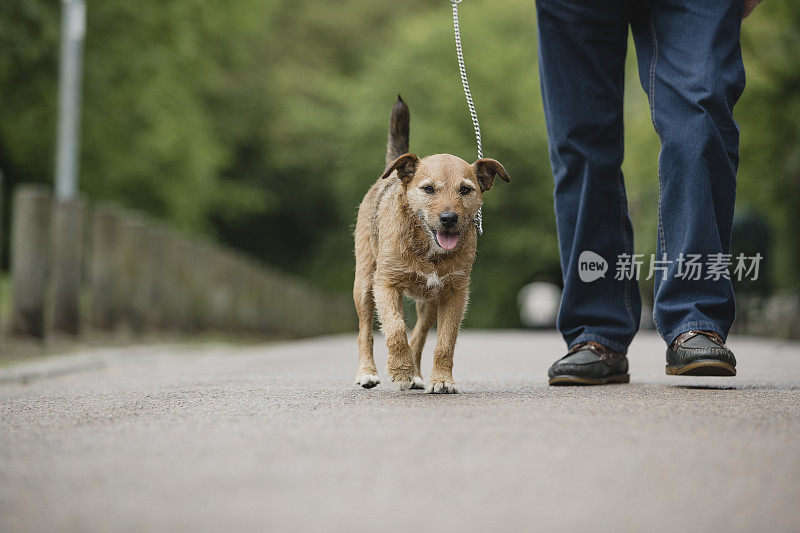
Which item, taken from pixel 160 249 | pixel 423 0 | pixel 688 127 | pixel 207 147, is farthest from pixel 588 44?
pixel 423 0

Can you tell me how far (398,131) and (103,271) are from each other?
760cm

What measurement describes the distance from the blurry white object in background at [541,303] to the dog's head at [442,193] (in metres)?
44.5

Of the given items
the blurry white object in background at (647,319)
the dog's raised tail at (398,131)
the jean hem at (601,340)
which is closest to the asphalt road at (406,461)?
the jean hem at (601,340)

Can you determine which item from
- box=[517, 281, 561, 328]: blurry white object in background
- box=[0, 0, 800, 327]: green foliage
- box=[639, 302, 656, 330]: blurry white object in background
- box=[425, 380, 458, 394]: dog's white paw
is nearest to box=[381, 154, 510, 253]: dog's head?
box=[425, 380, 458, 394]: dog's white paw

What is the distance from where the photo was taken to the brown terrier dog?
16.7 ft

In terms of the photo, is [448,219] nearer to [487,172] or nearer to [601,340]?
[487,172]

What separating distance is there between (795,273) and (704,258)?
88.8 ft

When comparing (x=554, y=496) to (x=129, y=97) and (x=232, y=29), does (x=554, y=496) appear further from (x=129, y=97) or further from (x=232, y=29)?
(x=232, y=29)

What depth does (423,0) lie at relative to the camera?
171ft

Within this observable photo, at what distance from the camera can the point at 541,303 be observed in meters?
51.0

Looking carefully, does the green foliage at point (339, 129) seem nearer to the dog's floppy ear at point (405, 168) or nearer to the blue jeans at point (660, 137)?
the blue jeans at point (660, 137)

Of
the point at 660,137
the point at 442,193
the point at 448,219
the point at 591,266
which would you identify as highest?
the point at 660,137

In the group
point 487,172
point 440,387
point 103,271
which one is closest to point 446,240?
point 487,172

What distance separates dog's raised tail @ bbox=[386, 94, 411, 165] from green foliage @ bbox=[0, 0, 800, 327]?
1944cm
